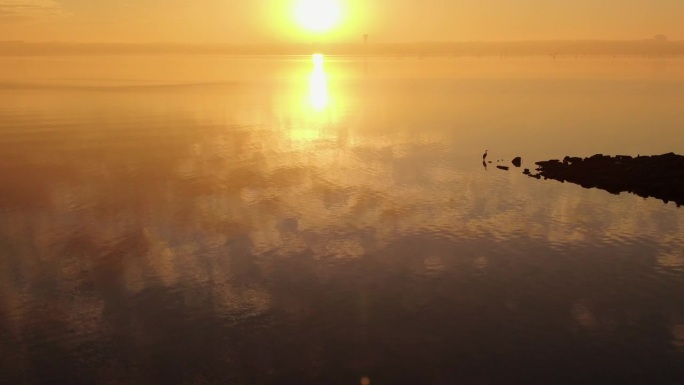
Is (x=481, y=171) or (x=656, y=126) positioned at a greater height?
(x=656, y=126)

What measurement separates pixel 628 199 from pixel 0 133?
355ft

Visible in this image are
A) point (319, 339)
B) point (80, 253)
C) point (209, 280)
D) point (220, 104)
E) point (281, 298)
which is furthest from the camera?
point (220, 104)

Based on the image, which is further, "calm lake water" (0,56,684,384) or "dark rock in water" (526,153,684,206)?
"dark rock in water" (526,153,684,206)

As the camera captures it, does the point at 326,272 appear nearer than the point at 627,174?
Yes

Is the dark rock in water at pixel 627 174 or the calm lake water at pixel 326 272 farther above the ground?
the dark rock in water at pixel 627 174

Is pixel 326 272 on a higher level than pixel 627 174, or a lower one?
lower

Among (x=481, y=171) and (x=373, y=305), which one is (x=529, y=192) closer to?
(x=481, y=171)

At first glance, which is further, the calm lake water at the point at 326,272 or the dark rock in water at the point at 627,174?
the dark rock in water at the point at 627,174

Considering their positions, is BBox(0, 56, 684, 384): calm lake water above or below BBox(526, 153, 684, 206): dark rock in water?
below

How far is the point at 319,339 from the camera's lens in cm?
3112

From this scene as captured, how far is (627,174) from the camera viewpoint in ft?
220

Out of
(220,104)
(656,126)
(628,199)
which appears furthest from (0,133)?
(656,126)

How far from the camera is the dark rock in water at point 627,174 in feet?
202

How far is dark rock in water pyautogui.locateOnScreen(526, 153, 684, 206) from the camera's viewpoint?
6160 centimetres
